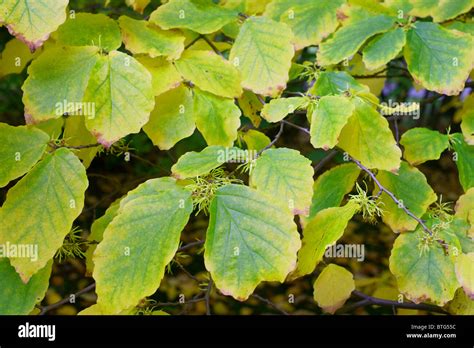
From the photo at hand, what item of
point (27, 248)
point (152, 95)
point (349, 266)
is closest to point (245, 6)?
point (152, 95)

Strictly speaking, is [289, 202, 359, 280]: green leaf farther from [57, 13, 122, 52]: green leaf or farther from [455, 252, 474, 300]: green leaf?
[57, 13, 122, 52]: green leaf

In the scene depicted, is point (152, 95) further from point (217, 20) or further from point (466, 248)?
point (466, 248)

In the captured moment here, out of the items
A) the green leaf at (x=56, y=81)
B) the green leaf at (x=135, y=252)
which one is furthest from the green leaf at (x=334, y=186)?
the green leaf at (x=56, y=81)

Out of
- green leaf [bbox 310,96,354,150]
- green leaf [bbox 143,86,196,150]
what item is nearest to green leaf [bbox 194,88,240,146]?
green leaf [bbox 143,86,196,150]

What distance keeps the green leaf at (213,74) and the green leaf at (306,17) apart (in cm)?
14

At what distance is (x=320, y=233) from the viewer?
737 mm

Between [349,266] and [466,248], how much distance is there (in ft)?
7.32

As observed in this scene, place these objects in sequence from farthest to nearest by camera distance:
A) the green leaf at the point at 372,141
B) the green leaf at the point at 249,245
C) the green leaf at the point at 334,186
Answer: the green leaf at the point at 334,186
the green leaf at the point at 372,141
the green leaf at the point at 249,245

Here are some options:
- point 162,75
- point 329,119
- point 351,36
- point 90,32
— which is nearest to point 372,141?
point 329,119

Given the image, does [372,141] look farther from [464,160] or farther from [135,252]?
[135,252]

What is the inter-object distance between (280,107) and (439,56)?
0.83 ft

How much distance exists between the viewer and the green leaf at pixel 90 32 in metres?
0.80

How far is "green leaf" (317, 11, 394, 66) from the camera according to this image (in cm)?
83

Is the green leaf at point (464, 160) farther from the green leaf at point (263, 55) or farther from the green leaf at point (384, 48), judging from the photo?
the green leaf at point (263, 55)
